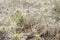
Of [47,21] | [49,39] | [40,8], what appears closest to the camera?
[49,39]

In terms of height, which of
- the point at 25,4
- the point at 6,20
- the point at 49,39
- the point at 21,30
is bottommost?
the point at 49,39

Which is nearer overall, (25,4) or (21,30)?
(21,30)

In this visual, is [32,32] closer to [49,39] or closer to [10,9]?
[49,39]

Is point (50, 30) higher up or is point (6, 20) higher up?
point (6, 20)

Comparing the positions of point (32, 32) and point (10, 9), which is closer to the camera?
point (32, 32)

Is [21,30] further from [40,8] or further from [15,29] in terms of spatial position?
[40,8]

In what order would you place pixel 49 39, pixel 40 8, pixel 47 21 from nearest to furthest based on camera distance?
pixel 49 39
pixel 47 21
pixel 40 8

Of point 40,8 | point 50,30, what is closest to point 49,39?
point 50,30

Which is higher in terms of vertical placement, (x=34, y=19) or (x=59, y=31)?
(x=34, y=19)

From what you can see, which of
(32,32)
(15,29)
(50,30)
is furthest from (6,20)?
(50,30)
